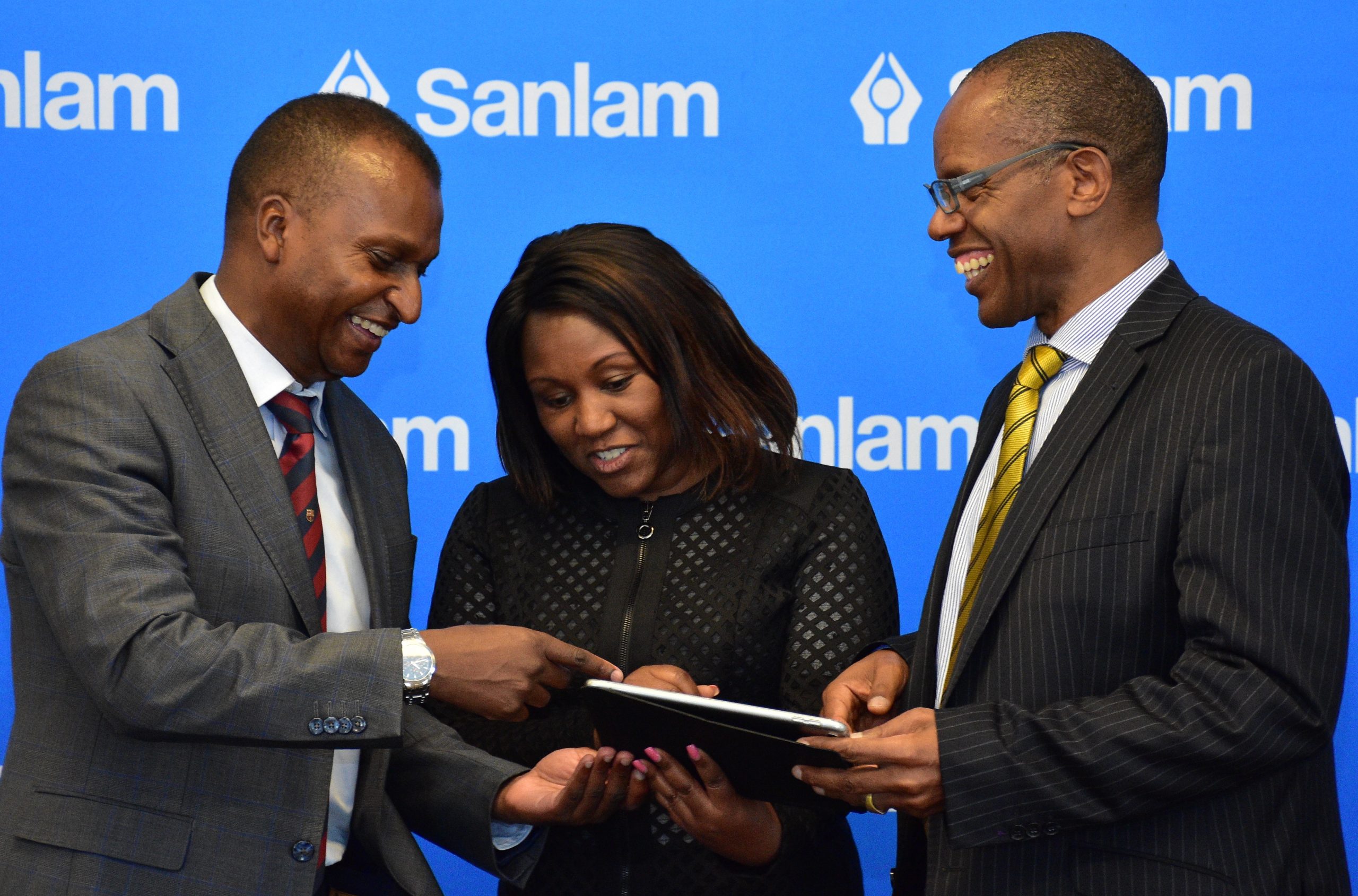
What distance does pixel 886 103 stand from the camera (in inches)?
134

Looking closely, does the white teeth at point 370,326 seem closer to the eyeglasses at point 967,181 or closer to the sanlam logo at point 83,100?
the eyeglasses at point 967,181

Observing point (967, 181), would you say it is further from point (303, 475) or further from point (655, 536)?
point (303, 475)

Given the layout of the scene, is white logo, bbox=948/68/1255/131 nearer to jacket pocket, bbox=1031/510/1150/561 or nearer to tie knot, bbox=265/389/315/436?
jacket pocket, bbox=1031/510/1150/561

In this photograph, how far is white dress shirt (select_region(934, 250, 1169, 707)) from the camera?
2057mm

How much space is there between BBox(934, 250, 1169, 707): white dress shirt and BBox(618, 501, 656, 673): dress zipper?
54 cm

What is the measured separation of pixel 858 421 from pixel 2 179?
2.24m

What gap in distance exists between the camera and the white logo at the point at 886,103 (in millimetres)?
3391

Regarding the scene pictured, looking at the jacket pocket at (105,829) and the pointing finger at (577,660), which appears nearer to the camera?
the jacket pocket at (105,829)

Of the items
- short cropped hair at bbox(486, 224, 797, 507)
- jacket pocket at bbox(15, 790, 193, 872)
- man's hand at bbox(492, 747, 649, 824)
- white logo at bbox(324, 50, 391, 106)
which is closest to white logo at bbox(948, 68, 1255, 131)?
short cropped hair at bbox(486, 224, 797, 507)

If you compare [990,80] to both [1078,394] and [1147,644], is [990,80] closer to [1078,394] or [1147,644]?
[1078,394]

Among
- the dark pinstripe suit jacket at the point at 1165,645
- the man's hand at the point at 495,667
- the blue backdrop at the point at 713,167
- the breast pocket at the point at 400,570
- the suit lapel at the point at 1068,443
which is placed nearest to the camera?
the dark pinstripe suit jacket at the point at 1165,645

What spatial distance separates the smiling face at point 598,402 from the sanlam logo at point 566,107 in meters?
1.11

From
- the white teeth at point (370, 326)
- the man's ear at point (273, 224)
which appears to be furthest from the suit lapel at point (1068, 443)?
the man's ear at point (273, 224)

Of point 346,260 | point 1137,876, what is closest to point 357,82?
point 346,260
